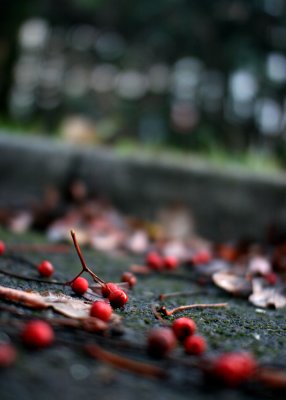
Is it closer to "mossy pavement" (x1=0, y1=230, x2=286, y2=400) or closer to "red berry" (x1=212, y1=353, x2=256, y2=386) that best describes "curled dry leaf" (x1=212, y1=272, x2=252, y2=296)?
"mossy pavement" (x1=0, y1=230, x2=286, y2=400)

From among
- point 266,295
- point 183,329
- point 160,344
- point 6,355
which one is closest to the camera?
point 6,355

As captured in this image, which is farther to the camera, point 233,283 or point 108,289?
point 233,283

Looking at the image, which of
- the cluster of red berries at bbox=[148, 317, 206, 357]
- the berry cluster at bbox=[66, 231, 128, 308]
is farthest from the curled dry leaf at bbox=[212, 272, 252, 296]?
the cluster of red berries at bbox=[148, 317, 206, 357]

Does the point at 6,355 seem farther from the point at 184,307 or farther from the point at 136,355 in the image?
the point at 184,307

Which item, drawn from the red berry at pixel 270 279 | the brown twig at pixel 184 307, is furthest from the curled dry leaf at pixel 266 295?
the brown twig at pixel 184 307

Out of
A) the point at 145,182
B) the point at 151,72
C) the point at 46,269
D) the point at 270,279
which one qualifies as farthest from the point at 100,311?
the point at 151,72
